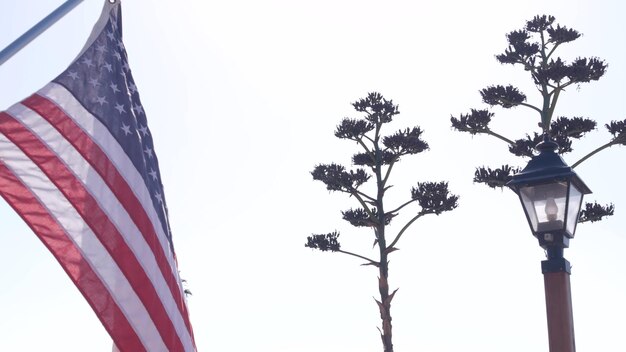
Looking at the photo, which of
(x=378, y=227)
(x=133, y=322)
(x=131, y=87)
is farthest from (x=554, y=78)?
(x=133, y=322)

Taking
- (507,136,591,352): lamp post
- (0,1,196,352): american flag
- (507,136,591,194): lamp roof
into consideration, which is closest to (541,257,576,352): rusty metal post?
(507,136,591,352): lamp post

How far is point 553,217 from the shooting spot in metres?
6.95

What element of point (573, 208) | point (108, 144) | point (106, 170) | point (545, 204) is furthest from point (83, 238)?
point (573, 208)

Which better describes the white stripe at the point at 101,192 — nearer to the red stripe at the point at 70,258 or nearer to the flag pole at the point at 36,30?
the red stripe at the point at 70,258

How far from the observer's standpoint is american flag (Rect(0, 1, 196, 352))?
24.2 ft

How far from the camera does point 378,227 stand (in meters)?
25.4

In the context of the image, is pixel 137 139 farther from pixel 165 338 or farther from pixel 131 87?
pixel 165 338

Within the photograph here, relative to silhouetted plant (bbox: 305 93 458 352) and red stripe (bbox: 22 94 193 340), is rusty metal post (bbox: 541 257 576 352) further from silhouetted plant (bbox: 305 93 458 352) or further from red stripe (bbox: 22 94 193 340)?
silhouetted plant (bbox: 305 93 458 352)

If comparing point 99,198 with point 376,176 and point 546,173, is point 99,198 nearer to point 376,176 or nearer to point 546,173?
point 546,173

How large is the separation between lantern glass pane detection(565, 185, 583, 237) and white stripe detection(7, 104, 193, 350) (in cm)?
293

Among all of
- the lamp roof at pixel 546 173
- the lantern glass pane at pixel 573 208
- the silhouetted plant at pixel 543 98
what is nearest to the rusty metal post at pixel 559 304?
the lantern glass pane at pixel 573 208

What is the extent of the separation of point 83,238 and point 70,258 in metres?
0.20

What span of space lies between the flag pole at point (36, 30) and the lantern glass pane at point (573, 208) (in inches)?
135

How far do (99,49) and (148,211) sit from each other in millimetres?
Result: 1430
